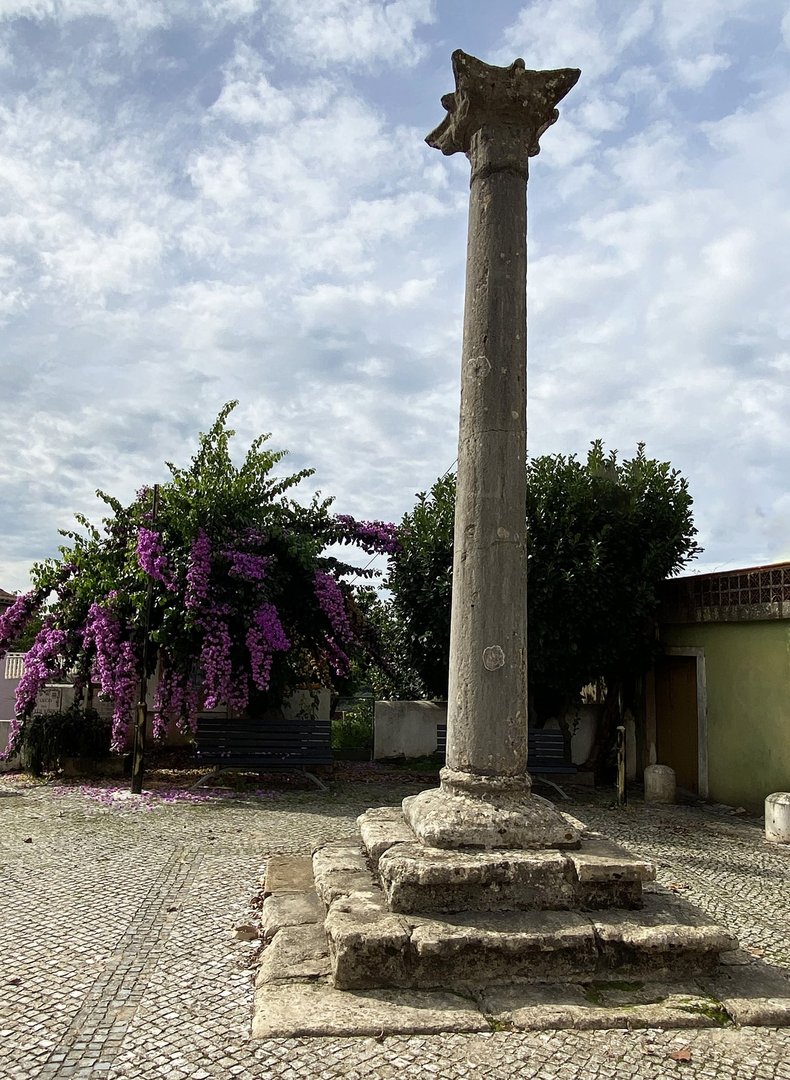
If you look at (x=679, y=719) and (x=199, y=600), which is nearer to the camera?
(x=199, y=600)

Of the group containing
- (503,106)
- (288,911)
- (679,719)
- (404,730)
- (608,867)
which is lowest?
(288,911)

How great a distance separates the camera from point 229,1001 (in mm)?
3520

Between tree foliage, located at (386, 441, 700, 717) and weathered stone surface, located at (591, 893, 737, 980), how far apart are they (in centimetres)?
629

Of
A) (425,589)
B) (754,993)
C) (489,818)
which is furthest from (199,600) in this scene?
(754,993)

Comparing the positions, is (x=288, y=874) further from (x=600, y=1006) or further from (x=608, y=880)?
(x=600, y=1006)

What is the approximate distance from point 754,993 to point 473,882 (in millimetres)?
1316

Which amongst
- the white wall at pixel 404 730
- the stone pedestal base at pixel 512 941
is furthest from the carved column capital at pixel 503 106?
the white wall at pixel 404 730

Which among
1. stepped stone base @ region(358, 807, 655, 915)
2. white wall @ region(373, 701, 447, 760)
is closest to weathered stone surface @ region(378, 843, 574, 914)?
stepped stone base @ region(358, 807, 655, 915)

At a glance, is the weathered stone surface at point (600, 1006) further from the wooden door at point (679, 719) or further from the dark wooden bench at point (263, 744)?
the wooden door at point (679, 719)

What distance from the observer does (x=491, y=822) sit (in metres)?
4.33

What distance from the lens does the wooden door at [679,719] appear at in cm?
1048

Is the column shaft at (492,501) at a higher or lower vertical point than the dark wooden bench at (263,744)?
higher

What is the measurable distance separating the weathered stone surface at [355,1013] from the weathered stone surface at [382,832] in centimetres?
100

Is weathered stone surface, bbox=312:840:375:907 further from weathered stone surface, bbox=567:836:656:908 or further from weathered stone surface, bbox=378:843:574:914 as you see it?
weathered stone surface, bbox=567:836:656:908
